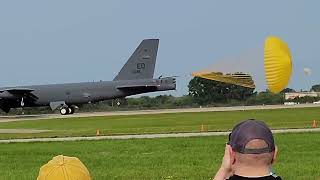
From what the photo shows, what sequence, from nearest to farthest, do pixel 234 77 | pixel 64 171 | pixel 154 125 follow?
1. pixel 64 171
2. pixel 234 77
3. pixel 154 125

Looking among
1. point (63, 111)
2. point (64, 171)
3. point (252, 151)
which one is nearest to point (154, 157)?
point (64, 171)

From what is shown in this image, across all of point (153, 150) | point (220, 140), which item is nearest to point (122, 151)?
point (153, 150)

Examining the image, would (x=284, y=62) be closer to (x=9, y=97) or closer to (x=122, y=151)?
(x=122, y=151)

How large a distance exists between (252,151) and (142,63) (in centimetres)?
6642

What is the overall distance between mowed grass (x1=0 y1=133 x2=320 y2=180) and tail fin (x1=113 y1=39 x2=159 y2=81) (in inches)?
1769

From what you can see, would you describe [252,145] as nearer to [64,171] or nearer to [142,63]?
[64,171]

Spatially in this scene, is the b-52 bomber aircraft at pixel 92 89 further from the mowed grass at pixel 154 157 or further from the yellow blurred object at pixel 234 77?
the yellow blurred object at pixel 234 77

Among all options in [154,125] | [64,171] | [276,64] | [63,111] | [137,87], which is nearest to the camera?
[64,171]

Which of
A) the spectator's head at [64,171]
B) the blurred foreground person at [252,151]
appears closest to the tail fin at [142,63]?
the spectator's head at [64,171]

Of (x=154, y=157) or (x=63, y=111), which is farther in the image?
(x=63, y=111)

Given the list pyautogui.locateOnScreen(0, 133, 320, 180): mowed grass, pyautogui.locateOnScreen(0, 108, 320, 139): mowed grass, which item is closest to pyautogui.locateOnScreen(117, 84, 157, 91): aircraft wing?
pyautogui.locateOnScreen(0, 108, 320, 139): mowed grass

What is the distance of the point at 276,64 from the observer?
20.3 feet

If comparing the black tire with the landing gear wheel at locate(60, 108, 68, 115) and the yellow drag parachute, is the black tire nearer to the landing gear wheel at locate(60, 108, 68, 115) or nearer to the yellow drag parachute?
the landing gear wheel at locate(60, 108, 68, 115)

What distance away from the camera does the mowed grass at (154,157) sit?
12964 millimetres
